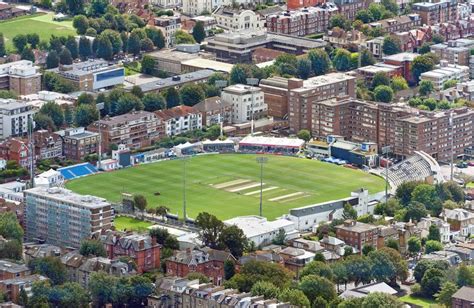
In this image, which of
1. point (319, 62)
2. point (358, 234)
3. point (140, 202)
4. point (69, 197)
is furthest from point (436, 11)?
point (69, 197)

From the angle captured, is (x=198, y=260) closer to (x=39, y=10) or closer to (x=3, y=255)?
(x=3, y=255)

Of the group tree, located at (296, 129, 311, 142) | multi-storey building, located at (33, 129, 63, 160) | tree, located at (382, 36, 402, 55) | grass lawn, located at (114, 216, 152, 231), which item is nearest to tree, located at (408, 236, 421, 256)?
grass lawn, located at (114, 216, 152, 231)

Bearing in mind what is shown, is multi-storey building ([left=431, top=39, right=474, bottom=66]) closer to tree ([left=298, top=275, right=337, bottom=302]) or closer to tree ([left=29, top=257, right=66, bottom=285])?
tree ([left=298, top=275, right=337, bottom=302])

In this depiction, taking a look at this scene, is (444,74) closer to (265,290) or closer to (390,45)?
(390,45)

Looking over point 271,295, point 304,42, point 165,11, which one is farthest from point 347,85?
point 271,295

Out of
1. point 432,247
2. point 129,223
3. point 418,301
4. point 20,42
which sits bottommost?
point 418,301

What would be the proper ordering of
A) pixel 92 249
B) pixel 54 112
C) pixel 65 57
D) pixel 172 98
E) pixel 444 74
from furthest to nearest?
pixel 65 57
pixel 444 74
pixel 172 98
pixel 54 112
pixel 92 249

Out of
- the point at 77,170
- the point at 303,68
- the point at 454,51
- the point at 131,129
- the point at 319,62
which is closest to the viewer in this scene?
the point at 77,170
